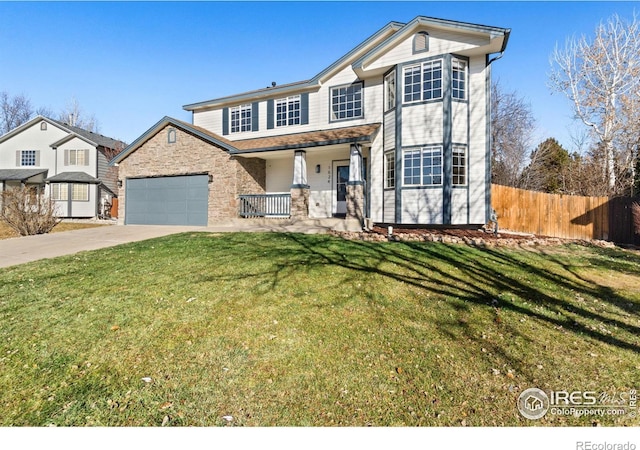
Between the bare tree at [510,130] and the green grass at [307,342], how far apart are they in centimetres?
2094

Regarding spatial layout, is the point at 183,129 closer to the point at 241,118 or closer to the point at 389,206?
the point at 241,118

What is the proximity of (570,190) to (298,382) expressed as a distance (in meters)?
21.2

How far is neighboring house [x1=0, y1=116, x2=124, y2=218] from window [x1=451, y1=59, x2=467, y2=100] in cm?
2695

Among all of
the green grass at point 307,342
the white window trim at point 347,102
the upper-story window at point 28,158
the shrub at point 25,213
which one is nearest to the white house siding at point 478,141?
the white window trim at point 347,102

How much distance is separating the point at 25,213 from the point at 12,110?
4451 cm

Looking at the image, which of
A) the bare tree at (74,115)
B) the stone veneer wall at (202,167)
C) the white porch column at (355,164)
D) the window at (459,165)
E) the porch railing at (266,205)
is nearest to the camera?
the window at (459,165)

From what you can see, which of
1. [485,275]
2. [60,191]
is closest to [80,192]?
[60,191]

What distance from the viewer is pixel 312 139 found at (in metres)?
13.7

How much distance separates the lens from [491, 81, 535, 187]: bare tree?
24.6 meters

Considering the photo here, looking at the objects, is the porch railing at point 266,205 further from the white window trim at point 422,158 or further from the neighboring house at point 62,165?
the neighboring house at point 62,165

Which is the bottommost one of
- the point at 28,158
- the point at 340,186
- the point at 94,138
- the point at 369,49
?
the point at 340,186

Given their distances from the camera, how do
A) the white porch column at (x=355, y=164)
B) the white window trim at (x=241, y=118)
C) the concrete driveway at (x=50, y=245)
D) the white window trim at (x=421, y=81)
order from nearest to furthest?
1. the concrete driveway at (x=50, y=245)
2. the white window trim at (x=421, y=81)
3. the white porch column at (x=355, y=164)
4. the white window trim at (x=241, y=118)

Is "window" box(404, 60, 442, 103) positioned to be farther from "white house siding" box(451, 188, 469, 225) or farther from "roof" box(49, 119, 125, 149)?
"roof" box(49, 119, 125, 149)

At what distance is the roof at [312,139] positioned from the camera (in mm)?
12548
